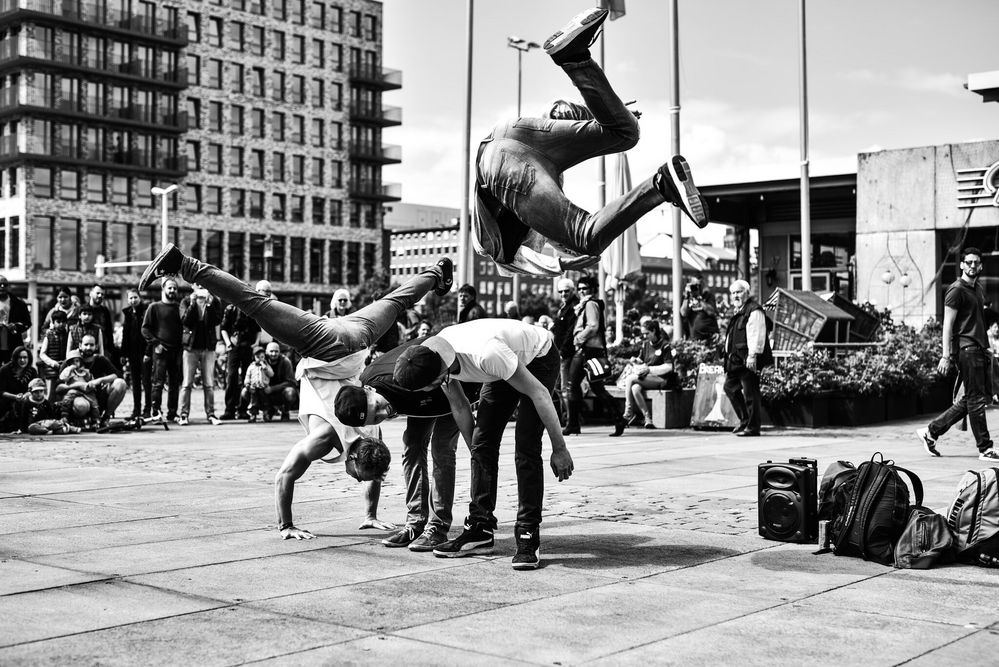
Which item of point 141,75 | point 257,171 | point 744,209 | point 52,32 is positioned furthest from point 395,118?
point 744,209

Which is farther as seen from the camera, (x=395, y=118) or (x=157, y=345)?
(x=395, y=118)

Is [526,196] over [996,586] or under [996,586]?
over

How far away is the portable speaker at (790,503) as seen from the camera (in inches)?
269

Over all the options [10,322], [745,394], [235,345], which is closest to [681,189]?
[745,394]

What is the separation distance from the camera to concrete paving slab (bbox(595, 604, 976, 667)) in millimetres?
4273

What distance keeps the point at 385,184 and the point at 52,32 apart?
2797 cm

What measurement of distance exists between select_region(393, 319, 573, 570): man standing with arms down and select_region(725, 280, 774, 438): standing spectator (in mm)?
7807

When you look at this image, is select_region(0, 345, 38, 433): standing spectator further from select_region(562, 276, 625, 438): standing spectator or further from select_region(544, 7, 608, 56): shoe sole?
select_region(544, 7, 608, 56): shoe sole

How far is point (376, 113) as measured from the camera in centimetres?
8494

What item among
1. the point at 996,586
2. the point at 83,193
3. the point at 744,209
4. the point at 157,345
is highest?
the point at 83,193

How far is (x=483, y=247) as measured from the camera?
6.56 m

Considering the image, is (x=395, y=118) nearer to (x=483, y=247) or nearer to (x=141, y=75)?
(x=141, y=75)

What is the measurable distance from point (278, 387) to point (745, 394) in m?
7.08

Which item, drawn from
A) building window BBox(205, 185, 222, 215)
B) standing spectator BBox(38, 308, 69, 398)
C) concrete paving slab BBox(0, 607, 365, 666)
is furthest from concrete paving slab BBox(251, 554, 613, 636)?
building window BBox(205, 185, 222, 215)
